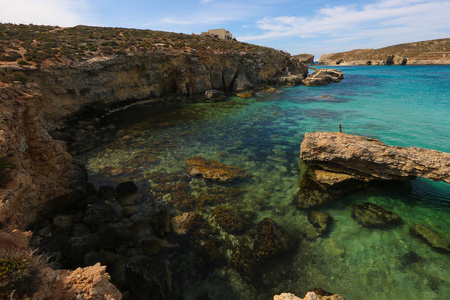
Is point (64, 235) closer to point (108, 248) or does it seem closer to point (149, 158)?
point (108, 248)

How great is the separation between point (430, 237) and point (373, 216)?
226 cm

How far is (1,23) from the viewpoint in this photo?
4022 cm

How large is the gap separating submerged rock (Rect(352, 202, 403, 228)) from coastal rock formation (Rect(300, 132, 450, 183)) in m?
2.20

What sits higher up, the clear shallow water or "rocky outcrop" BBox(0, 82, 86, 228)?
"rocky outcrop" BBox(0, 82, 86, 228)

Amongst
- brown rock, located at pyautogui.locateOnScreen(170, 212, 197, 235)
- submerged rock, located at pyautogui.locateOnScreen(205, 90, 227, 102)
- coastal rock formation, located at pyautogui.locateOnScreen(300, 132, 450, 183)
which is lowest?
brown rock, located at pyautogui.locateOnScreen(170, 212, 197, 235)

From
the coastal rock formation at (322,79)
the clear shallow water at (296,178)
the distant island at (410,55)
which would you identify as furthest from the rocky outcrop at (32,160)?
the distant island at (410,55)

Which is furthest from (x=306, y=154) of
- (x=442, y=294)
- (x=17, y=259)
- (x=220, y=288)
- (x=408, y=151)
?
(x=17, y=259)

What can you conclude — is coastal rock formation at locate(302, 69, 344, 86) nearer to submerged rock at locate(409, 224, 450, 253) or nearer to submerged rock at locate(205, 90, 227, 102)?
submerged rock at locate(205, 90, 227, 102)

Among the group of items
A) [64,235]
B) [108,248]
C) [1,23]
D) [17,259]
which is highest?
[1,23]

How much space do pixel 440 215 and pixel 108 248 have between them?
1758 centimetres

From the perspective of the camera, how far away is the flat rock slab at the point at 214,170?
48.4 feet

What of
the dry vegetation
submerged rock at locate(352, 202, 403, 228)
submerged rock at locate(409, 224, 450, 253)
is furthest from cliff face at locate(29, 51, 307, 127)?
submerged rock at locate(409, 224, 450, 253)

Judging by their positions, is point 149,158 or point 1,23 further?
point 1,23

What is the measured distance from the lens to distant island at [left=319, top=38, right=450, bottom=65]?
10812 cm
